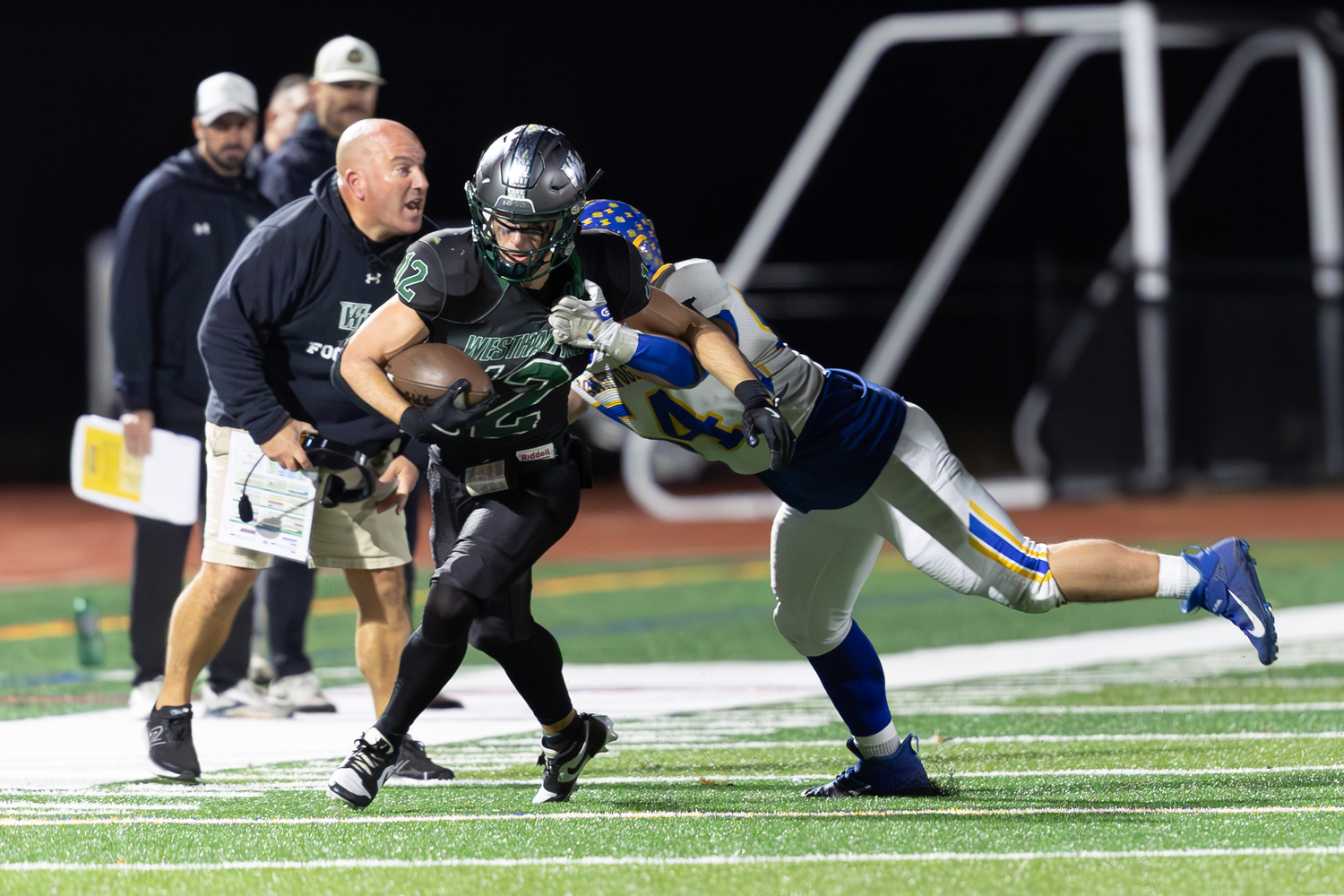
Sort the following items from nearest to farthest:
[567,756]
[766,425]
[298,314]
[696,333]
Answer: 1. [766,425]
2. [696,333]
3. [567,756]
4. [298,314]

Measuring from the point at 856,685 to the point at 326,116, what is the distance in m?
3.39

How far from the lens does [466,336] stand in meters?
5.17

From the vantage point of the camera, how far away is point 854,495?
5293 mm

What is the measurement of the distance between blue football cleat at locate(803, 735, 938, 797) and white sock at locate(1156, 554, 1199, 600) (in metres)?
0.85

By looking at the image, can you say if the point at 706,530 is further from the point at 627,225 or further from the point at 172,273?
the point at 627,225

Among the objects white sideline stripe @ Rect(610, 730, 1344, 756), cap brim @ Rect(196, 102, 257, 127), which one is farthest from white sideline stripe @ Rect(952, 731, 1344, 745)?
cap brim @ Rect(196, 102, 257, 127)

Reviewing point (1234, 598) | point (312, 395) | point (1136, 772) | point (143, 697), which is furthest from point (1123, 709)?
point (143, 697)

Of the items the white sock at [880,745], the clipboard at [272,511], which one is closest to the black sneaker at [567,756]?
the white sock at [880,745]

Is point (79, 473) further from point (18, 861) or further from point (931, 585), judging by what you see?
point (931, 585)

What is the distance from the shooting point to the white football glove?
16.4 feet

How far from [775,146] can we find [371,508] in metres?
26.2

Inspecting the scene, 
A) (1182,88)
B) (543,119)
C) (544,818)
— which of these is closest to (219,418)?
(544,818)

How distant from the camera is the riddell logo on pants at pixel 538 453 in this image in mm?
5293

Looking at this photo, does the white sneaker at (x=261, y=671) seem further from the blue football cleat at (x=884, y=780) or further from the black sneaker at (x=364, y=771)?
the blue football cleat at (x=884, y=780)
